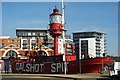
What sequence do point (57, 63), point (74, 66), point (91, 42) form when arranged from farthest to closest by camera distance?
point (91, 42), point (57, 63), point (74, 66)

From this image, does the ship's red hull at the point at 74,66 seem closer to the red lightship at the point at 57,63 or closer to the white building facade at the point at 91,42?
the red lightship at the point at 57,63

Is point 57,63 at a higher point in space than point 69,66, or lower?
higher

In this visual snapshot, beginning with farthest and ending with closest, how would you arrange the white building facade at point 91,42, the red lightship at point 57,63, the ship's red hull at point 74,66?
the white building facade at point 91,42, the red lightship at point 57,63, the ship's red hull at point 74,66

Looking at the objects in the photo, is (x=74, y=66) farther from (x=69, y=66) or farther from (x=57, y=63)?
(x=57, y=63)

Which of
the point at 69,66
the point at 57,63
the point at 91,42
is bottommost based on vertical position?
the point at 69,66

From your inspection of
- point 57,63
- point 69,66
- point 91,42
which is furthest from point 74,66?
point 91,42

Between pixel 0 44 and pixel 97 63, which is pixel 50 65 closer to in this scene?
pixel 97 63

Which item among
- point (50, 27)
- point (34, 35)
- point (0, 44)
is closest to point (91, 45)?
point (34, 35)

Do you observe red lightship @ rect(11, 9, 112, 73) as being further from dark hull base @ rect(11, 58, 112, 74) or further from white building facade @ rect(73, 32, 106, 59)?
white building facade @ rect(73, 32, 106, 59)

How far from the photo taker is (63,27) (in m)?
55.1

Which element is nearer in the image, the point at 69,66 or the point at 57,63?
the point at 69,66

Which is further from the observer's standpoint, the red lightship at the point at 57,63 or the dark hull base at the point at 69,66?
the red lightship at the point at 57,63

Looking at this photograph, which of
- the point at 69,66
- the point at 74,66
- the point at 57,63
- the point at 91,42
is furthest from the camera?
the point at 91,42

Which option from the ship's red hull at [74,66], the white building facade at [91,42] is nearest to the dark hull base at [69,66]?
the ship's red hull at [74,66]
